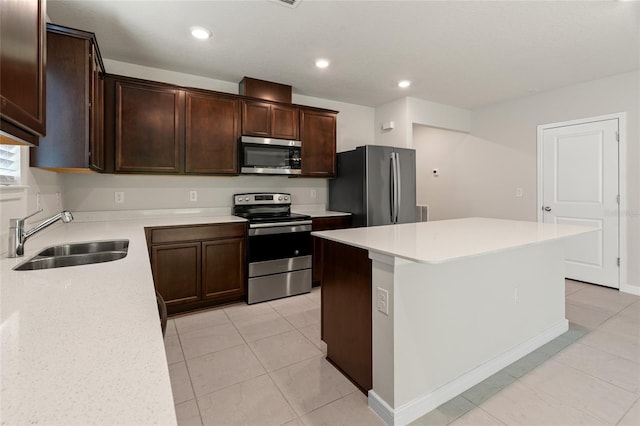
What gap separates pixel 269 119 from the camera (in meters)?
3.59

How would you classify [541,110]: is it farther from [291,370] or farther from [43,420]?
[43,420]

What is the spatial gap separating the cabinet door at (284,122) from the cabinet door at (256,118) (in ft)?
0.21

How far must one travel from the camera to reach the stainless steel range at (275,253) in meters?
3.26

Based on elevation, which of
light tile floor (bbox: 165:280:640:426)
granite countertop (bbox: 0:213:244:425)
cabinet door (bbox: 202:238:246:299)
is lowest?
light tile floor (bbox: 165:280:640:426)

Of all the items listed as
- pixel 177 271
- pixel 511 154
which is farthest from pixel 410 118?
pixel 177 271

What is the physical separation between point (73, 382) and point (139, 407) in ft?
0.54

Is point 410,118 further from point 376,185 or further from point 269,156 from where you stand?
point 269,156

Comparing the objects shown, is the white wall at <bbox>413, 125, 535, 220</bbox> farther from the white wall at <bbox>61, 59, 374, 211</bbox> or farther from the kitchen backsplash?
the kitchen backsplash

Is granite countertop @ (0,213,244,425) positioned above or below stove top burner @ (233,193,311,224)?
below

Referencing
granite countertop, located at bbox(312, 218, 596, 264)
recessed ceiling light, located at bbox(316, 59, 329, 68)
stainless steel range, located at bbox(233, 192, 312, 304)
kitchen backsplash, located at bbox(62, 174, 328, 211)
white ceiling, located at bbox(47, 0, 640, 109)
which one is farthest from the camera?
stainless steel range, located at bbox(233, 192, 312, 304)

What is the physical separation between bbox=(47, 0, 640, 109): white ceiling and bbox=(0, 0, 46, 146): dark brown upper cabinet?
4.71ft

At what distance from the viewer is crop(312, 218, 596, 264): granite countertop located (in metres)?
1.48

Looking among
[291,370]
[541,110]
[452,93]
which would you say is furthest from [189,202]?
[541,110]

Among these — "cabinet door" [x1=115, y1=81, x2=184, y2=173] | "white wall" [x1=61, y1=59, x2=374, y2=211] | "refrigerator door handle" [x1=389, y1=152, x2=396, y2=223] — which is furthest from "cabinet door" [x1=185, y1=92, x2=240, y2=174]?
"refrigerator door handle" [x1=389, y1=152, x2=396, y2=223]
